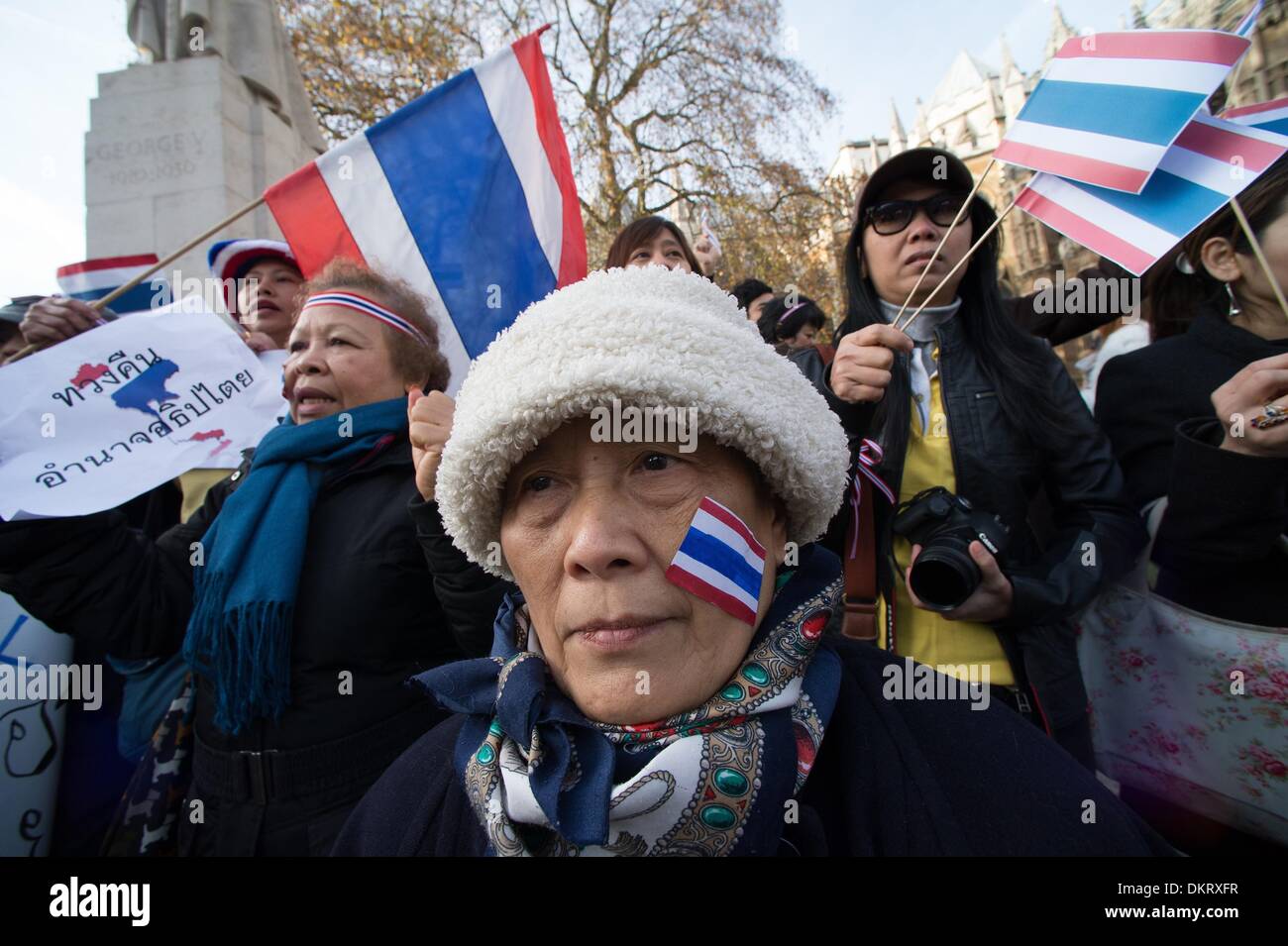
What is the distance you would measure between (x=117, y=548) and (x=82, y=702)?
3.78ft

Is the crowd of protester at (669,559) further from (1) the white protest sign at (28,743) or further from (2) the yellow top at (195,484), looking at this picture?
(1) the white protest sign at (28,743)

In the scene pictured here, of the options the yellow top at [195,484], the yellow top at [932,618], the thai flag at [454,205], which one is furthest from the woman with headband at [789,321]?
the yellow top at [195,484]

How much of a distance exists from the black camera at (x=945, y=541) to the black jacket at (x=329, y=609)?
40.0 inches

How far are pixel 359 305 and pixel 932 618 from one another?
6.34ft

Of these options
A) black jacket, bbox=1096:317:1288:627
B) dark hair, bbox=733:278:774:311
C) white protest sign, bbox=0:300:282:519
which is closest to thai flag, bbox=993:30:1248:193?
black jacket, bbox=1096:317:1288:627

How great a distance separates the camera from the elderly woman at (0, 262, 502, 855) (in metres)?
1.72

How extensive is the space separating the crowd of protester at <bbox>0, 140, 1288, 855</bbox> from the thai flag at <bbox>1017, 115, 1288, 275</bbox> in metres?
0.23

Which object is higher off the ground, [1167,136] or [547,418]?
[1167,136]

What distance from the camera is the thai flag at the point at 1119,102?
1.63 meters

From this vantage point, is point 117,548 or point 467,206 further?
point 467,206

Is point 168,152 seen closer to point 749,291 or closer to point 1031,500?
point 749,291

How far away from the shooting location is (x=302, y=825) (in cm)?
169

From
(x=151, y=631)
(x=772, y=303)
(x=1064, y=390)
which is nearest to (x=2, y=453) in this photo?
(x=151, y=631)
